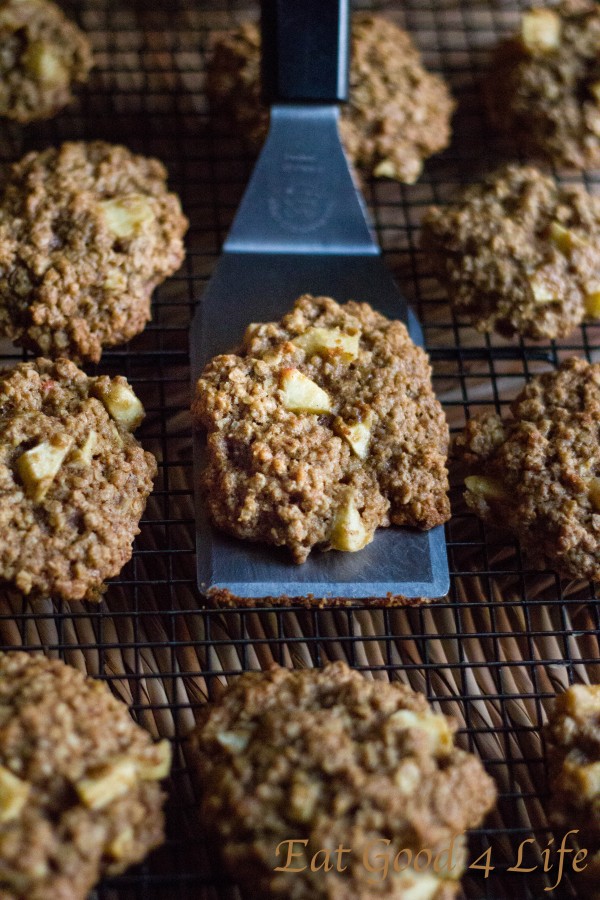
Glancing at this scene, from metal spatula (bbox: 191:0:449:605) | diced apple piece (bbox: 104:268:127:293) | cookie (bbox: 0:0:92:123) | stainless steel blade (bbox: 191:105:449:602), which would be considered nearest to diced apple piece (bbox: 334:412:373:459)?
metal spatula (bbox: 191:0:449:605)

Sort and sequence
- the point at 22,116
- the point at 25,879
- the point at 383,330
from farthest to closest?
1. the point at 22,116
2. the point at 383,330
3. the point at 25,879

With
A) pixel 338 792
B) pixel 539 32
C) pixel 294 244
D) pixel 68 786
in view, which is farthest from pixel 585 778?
pixel 539 32

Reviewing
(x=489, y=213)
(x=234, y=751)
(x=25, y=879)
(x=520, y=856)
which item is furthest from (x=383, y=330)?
(x=25, y=879)

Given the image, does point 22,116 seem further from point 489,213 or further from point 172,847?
point 172,847

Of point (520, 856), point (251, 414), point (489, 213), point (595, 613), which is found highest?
point (489, 213)

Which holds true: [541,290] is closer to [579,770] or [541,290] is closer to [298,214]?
[298,214]

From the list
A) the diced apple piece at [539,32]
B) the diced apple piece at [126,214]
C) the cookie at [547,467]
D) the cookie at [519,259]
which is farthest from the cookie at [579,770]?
the diced apple piece at [539,32]

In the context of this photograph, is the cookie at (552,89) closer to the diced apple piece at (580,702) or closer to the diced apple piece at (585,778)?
the diced apple piece at (580,702)
